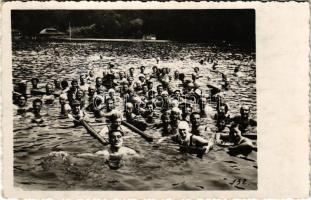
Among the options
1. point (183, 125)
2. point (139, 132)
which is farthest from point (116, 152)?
point (183, 125)

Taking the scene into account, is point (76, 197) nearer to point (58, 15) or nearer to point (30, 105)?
point (30, 105)

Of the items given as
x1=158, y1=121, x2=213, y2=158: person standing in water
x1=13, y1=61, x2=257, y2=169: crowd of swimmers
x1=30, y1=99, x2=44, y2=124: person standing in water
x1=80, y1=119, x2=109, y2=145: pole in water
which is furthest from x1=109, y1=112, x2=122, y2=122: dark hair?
x1=30, y1=99, x2=44, y2=124: person standing in water

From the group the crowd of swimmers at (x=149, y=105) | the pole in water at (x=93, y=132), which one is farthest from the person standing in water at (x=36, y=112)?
the pole in water at (x=93, y=132)

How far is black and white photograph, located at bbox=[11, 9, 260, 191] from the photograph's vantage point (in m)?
2.55

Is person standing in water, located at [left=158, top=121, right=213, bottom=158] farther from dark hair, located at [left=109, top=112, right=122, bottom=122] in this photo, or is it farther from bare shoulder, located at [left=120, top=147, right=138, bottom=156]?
dark hair, located at [left=109, top=112, right=122, bottom=122]

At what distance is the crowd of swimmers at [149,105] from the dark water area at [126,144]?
36 millimetres

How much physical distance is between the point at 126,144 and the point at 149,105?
0.29 m

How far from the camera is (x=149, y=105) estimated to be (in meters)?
2.63

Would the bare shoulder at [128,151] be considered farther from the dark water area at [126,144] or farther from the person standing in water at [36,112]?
the person standing in water at [36,112]

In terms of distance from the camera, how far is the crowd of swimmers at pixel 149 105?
2.57 m

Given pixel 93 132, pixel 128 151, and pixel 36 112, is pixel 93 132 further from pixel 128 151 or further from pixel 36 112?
pixel 36 112

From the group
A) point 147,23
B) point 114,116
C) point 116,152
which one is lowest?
point 116,152

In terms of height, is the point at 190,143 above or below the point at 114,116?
below

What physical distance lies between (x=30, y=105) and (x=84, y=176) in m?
0.56
